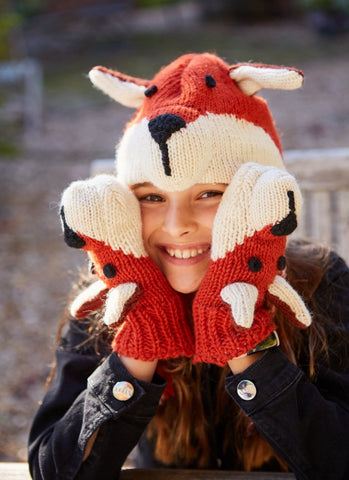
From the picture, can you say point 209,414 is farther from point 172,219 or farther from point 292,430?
point 172,219

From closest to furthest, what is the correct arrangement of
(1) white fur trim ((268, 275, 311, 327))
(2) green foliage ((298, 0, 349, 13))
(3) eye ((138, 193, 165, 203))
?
(1) white fur trim ((268, 275, 311, 327)) → (3) eye ((138, 193, 165, 203)) → (2) green foliage ((298, 0, 349, 13))

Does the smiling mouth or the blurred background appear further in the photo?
the blurred background

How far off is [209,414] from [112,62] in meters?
9.12

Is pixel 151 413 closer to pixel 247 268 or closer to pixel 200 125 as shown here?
pixel 247 268

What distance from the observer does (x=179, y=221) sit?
132 centimetres

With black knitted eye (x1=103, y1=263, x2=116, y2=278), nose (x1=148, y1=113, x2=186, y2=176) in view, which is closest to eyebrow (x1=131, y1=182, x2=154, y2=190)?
nose (x1=148, y1=113, x2=186, y2=176)

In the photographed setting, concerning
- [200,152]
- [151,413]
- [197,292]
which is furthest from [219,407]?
[200,152]

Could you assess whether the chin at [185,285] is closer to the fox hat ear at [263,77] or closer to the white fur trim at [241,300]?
the white fur trim at [241,300]

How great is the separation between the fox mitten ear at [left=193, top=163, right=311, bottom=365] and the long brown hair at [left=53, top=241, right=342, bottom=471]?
0.68ft

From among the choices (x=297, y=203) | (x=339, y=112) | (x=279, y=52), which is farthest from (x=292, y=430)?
(x=279, y=52)

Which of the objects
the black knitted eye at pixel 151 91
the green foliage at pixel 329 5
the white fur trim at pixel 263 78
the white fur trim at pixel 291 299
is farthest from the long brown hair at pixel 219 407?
the green foliage at pixel 329 5

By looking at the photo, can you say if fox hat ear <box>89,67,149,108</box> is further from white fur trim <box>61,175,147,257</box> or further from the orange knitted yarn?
Answer: the orange knitted yarn

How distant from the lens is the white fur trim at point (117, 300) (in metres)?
1.29

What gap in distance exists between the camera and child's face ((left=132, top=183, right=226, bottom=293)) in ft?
4.43
